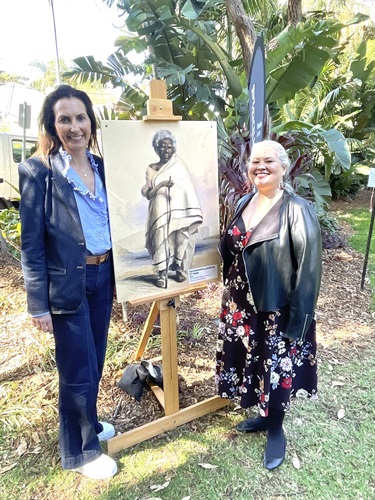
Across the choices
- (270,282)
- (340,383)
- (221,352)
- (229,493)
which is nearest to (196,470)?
(229,493)

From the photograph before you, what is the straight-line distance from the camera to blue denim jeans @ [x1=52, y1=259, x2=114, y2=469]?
5.41 ft

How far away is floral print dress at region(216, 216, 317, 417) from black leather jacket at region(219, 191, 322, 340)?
0.30 ft

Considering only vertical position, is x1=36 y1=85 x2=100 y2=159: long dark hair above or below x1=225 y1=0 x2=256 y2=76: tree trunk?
Result: below

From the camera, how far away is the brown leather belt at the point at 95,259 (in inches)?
65.2

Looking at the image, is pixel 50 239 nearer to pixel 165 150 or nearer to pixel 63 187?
pixel 63 187

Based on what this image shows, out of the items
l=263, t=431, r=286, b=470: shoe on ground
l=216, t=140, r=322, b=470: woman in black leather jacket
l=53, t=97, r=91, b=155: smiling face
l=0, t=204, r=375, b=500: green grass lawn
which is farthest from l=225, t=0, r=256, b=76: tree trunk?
l=263, t=431, r=286, b=470: shoe on ground

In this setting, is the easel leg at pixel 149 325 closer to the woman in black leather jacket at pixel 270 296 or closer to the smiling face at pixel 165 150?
the woman in black leather jacket at pixel 270 296

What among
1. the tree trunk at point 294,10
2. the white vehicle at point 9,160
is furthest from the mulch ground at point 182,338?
the white vehicle at point 9,160

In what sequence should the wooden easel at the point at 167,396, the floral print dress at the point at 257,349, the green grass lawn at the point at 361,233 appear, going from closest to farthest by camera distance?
the floral print dress at the point at 257,349, the wooden easel at the point at 167,396, the green grass lawn at the point at 361,233

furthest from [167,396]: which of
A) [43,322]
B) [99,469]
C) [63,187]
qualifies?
[63,187]

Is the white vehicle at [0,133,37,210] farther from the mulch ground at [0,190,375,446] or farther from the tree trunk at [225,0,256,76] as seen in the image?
→ the tree trunk at [225,0,256,76]

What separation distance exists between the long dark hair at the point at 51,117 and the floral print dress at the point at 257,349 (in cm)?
95

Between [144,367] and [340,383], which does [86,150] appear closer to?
[144,367]

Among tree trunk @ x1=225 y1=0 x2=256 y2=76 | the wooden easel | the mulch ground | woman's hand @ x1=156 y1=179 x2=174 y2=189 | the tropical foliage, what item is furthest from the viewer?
tree trunk @ x1=225 y1=0 x2=256 y2=76
